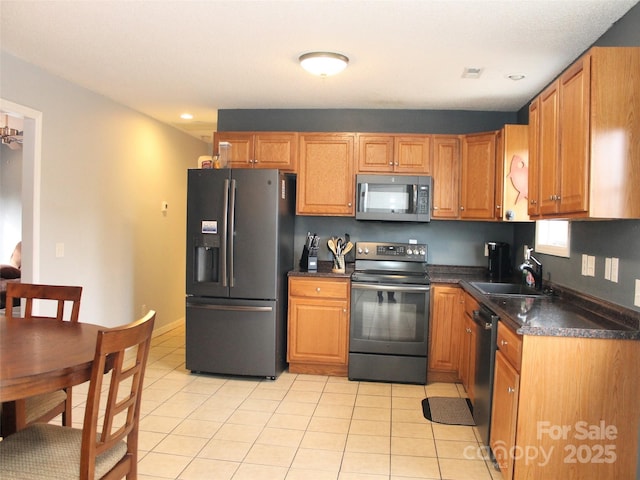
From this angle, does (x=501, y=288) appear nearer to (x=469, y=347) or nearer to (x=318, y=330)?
(x=469, y=347)

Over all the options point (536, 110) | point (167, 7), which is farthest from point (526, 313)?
point (167, 7)

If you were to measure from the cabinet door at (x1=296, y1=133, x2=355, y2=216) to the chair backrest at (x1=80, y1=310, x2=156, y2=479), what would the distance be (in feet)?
8.31

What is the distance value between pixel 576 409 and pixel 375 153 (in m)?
2.65

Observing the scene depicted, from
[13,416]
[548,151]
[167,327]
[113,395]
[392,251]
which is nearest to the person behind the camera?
[113,395]

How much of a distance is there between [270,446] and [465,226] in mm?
2696

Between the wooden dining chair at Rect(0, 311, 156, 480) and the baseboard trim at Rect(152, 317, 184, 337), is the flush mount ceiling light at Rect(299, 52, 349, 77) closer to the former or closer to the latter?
the wooden dining chair at Rect(0, 311, 156, 480)

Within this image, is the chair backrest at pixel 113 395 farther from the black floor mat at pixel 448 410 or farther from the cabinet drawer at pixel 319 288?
the cabinet drawer at pixel 319 288

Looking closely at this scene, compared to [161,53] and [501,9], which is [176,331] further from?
[501,9]

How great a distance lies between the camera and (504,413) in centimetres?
235

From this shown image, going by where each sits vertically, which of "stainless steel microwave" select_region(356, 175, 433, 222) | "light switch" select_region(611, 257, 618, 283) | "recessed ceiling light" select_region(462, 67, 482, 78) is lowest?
"light switch" select_region(611, 257, 618, 283)

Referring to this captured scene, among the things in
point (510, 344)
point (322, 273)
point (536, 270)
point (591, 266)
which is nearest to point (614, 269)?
point (591, 266)

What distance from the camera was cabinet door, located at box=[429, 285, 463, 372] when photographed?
386 cm

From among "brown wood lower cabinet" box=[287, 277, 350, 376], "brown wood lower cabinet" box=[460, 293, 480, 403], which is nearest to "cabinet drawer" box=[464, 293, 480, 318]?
"brown wood lower cabinet" box=[460, 293, 480, 403]

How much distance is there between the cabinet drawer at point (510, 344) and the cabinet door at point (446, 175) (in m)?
1.77
